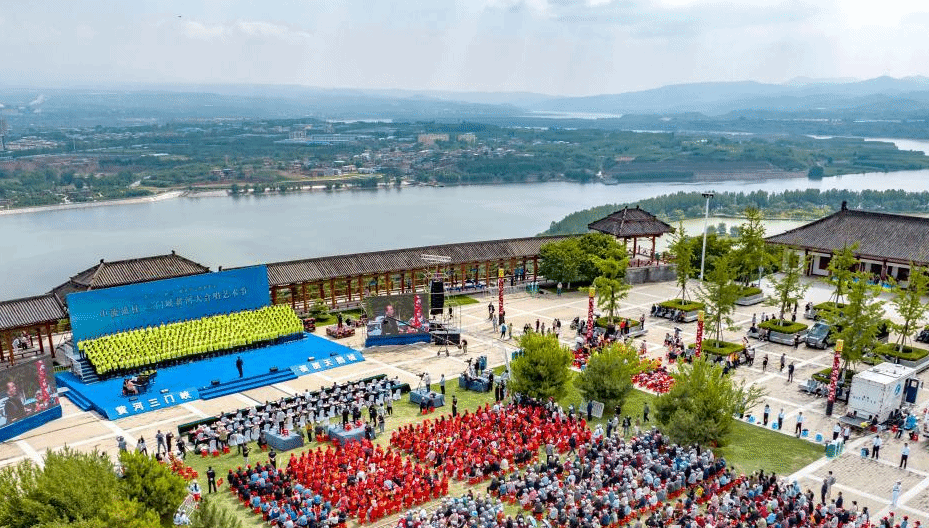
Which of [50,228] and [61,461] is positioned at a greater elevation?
[61,461]

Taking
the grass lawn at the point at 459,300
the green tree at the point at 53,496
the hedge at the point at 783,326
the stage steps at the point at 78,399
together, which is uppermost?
the green tree at the point at 53,496

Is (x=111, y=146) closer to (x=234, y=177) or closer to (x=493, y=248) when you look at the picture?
(x=234, y=177)

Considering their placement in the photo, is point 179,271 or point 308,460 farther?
point 179,271

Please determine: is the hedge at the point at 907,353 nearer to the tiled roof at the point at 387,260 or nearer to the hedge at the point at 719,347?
the hedge at the point at 719,347

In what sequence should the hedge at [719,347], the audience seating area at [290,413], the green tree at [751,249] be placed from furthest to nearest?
the green tree at [751,249]
the hedge at [719,347]
the audience seating area at [290,413]

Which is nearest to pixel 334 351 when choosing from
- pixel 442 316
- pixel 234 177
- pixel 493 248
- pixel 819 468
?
pixel 442 316

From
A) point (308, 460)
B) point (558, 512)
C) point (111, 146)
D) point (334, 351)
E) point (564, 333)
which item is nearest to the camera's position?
point (558, 512)

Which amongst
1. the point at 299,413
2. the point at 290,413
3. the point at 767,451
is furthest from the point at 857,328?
the point at 290,413

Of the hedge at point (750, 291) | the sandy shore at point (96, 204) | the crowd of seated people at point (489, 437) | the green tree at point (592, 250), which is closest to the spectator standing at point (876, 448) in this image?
the crowd of seated people at point (489, 437)
